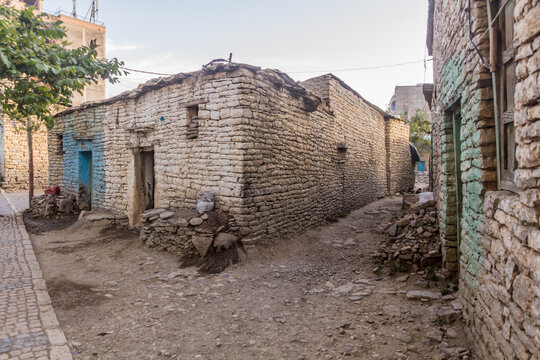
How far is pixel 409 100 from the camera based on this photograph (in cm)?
3066

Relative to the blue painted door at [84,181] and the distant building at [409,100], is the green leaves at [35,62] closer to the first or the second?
the blue painted door at [84,181]

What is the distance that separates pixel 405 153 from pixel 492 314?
1614cm

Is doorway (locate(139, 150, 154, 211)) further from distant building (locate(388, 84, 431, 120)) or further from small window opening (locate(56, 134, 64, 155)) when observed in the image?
distant building (locate(388, 84, 431, 120))

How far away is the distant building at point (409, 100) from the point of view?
99.5 feet

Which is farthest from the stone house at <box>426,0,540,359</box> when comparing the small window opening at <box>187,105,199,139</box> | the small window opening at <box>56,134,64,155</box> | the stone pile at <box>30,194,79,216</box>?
the small window opening at <box>56,134,64,155</box>

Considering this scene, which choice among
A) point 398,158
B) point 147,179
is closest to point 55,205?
point 147,179

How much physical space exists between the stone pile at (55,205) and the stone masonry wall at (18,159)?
278 inches

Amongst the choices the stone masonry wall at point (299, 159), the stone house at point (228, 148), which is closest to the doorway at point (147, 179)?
the stone house at point (228, 148)

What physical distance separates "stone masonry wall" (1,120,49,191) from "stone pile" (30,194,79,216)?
23.1 ft

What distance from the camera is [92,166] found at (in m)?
10.1

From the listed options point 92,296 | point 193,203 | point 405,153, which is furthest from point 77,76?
point 405,153

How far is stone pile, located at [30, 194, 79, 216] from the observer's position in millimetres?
10156

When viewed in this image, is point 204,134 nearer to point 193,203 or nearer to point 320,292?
point 193,203

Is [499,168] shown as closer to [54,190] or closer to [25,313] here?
[25,313]
